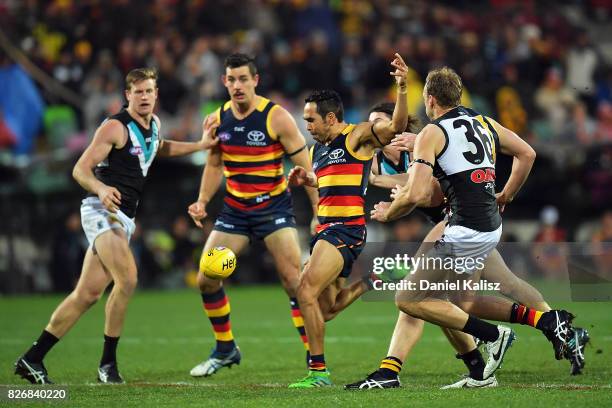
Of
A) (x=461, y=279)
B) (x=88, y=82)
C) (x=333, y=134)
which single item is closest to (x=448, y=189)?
(x=461, y=279)

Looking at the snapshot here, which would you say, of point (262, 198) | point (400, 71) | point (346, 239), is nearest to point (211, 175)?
point (262, 198)

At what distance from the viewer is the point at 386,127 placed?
939 centimetres

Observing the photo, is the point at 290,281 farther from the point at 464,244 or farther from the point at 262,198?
the point at 464,244

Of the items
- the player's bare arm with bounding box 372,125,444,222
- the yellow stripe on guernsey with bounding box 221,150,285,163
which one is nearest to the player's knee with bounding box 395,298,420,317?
the player's bare arm with bounding box 372,125,444,222

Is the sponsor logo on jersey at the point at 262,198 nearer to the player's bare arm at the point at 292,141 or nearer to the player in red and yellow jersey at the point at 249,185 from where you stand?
the player in red and yellow jersey at the point at 249,185

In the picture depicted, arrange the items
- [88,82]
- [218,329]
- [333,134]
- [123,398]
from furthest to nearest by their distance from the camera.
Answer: [88,82] → [218,329] → [333,134] → [123,398]

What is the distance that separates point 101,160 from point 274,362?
2763 millimetres

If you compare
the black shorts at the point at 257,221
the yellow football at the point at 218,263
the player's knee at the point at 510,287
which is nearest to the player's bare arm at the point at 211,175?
the black shorts at the point at 257,221

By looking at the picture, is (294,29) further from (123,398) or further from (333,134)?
(123,398)

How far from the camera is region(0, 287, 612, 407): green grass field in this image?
8195 millimetres

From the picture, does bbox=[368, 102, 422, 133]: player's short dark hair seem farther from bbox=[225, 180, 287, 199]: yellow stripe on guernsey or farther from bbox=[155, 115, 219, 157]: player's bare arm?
bbox=[155, 115, 219, 157]: player's bare arm

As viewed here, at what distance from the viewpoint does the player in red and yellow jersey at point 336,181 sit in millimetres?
9406

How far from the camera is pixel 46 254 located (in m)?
20.5

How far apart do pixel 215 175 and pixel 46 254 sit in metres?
10.2
